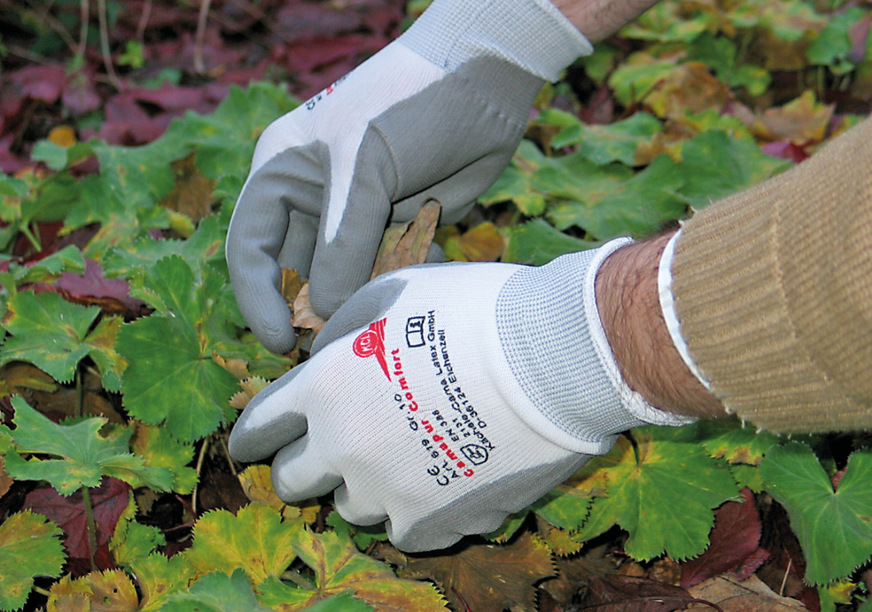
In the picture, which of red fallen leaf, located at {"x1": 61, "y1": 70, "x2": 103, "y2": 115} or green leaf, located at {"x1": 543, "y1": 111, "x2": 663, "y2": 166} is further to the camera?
red fallen leaf, located at {"x1": 61, "y1": 70, "x2": 103, "y2": 115}

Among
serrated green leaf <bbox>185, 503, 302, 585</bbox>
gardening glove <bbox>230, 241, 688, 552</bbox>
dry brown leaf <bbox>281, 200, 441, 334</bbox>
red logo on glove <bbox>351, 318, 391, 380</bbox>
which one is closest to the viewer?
gardening glove <bbox>230, 241, 688, 552</bbox>

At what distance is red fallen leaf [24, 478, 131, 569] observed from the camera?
135cm

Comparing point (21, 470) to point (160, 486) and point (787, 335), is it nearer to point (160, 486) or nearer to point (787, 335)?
point (160, 486)

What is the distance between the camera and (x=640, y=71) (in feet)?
8.63

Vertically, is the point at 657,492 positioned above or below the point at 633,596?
above

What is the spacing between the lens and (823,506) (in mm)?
1296

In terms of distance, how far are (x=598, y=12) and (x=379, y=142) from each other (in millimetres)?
565

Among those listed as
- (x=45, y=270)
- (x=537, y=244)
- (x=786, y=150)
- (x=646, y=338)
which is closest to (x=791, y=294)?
(x=646, y=338)

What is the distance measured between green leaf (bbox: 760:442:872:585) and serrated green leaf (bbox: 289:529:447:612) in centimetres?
61

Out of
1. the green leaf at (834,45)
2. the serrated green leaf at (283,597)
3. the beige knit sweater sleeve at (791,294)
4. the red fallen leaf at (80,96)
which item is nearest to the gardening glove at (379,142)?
the serrated green leaf at (283,597)

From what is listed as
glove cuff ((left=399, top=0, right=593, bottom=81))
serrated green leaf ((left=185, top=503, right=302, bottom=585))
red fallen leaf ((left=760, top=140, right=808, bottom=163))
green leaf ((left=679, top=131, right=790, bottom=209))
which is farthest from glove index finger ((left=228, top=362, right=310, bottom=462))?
red fallen leaf ((left=760, top=140, right=808, bottom=163))

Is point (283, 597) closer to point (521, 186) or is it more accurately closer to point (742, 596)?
point (742, 596)

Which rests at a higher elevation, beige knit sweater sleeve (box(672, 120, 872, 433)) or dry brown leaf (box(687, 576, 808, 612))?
A: beige knit sweater sleeve (box(672, 120, 872, 433))

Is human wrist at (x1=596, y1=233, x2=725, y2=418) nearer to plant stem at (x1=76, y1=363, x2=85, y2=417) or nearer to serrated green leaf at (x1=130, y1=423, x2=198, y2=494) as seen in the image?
serrated green leaf at (x1=130, y1=423, x2=198, y2=494)
